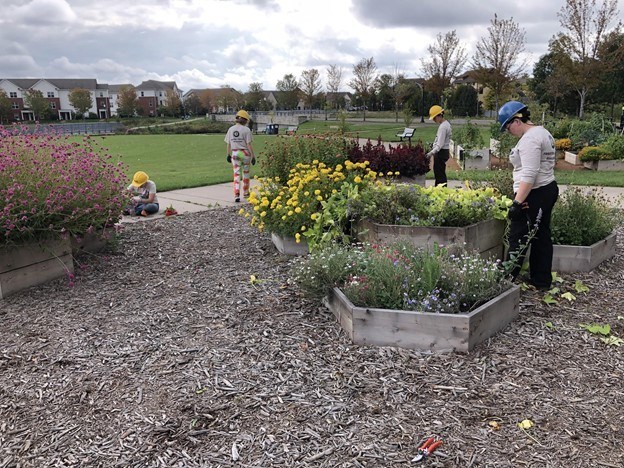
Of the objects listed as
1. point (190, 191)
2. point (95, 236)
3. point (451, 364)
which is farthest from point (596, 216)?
point (190, 191)

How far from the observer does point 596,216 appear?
5668 mm

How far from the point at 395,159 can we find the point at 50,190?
5.97 meters

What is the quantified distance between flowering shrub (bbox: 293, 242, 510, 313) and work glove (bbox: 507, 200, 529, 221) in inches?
24.1

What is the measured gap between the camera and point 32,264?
5.09m

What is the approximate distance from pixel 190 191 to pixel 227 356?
7880mm

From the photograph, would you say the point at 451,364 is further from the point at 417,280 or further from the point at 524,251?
the point at 524,251

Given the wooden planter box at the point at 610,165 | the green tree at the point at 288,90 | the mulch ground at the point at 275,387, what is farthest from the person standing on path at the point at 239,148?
the green tree at the point at 288,90

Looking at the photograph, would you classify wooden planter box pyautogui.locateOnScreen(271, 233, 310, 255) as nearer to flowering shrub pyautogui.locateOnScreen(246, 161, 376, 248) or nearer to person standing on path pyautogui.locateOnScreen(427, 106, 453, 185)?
flowering shrub pyautogui.locateOnScreen(246, 161, 376, 248)

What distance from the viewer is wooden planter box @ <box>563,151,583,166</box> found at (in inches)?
604

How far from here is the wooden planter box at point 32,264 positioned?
16.0 ft

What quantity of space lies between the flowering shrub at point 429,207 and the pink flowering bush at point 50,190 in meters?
2.75

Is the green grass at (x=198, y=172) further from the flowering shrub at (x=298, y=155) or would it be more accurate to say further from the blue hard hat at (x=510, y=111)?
the blue hard hat at (x=510, y=111)

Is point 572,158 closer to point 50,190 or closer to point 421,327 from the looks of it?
point 421,327

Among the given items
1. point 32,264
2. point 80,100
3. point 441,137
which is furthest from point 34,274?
point 80,100
